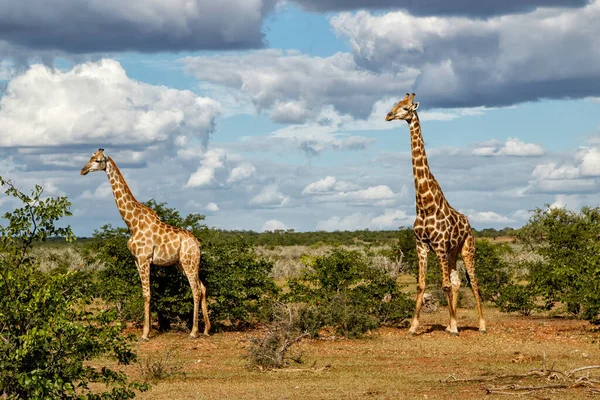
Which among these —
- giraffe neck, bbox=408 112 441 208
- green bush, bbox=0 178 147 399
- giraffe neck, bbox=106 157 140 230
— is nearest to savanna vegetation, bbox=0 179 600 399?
green bush, bbox=0 178 147 399

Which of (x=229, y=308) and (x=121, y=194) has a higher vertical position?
(x=121, y=194)

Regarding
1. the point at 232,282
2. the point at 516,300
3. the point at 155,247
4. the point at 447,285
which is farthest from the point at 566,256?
the point at 155,247

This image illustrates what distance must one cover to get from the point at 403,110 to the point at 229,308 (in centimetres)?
667

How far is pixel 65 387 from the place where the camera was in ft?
27.1

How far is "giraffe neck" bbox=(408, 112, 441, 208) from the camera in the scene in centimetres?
1869

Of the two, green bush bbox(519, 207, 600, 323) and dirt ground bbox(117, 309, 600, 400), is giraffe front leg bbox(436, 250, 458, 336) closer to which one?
dirt ground bbox(117, 309, 600, 400)

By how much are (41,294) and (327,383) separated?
597cm

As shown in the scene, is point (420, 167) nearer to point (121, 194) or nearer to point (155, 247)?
point (155, 247)

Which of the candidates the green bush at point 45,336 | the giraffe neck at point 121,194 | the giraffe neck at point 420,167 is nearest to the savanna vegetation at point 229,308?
the green bush at point 45,336

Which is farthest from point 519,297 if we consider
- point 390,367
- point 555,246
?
point 390,367

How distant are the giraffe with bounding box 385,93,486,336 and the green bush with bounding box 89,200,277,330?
421 centimetres

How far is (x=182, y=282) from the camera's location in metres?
20.8

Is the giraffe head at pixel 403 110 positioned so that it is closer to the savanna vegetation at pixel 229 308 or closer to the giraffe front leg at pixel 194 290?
the savanna vegetation at pixel 229 308

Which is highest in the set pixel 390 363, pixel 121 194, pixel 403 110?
pixel 403 110
